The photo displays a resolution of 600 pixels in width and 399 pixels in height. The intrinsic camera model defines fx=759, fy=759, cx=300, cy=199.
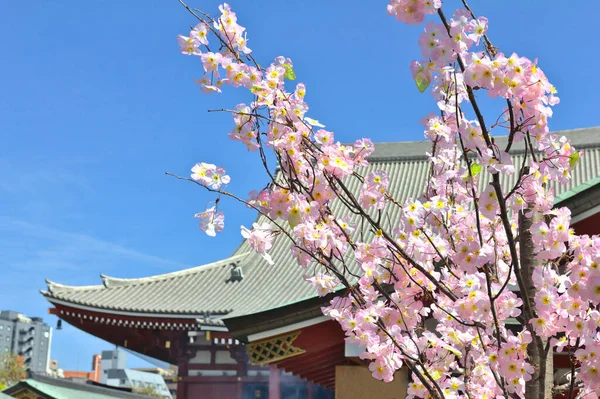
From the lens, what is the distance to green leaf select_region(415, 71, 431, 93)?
345cm

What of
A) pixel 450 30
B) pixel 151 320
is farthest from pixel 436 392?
pixel 151 320

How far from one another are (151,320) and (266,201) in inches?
557

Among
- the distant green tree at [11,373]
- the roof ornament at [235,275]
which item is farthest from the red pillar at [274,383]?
the distant green tree at [11,373]

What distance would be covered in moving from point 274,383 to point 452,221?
1413 centimetres

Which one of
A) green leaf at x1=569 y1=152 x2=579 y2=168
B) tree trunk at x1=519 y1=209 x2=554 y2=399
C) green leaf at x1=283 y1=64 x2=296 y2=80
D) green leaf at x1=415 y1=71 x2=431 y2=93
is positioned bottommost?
tree trunk at x1=519 y1=209 x2=554 y2=399

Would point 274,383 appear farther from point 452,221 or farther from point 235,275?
point 452,221

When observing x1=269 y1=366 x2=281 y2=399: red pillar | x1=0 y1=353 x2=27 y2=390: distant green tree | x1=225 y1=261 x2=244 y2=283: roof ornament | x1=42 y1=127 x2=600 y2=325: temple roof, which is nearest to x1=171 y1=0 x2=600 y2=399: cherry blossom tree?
x1=42 y1=127 x2=600 y2=325: temple roof

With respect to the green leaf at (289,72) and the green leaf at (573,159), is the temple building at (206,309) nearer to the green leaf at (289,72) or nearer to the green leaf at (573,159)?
the green leaf at (289,72)

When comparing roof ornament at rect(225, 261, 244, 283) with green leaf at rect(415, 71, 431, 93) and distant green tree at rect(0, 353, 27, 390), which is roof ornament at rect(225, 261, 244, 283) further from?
distant green tree at rect(0, 353, 27, 390)

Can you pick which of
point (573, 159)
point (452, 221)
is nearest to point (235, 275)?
point (452, 221)

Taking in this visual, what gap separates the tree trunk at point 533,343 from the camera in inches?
151

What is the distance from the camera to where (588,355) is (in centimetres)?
366

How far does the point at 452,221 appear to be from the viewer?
4551 millimetres

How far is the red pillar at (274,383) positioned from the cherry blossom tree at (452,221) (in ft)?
43.4
